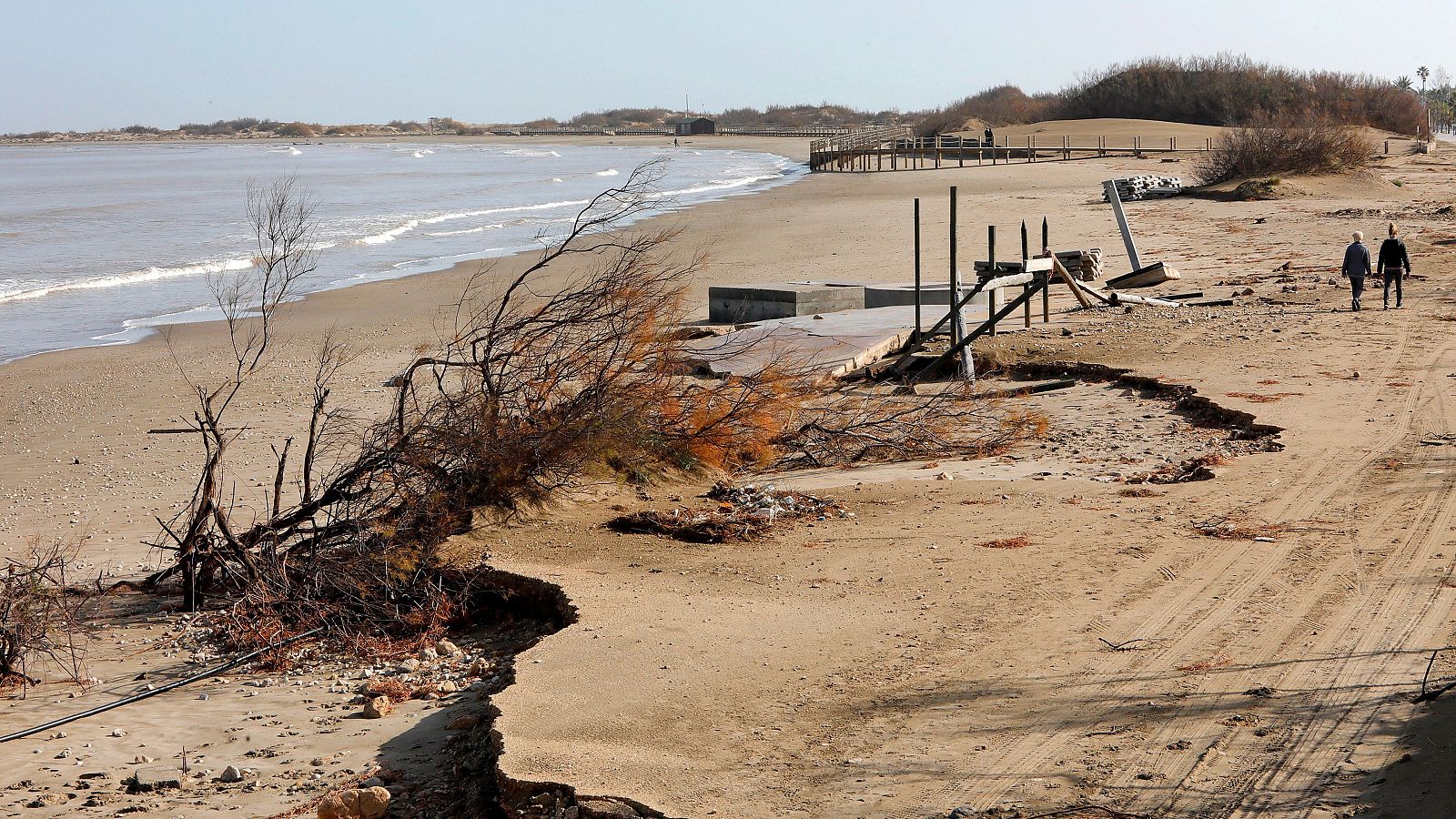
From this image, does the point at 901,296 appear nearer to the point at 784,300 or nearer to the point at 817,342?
the point at 784,300

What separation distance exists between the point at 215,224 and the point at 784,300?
2744 centimetres

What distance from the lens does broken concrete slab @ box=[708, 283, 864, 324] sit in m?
16.3

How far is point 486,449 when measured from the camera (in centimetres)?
804

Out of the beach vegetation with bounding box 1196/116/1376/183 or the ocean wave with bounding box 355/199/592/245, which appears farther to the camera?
the beach vegetation with bounding box 1196/116/1376/183

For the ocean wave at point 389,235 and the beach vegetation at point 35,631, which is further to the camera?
the ocean wave at point 389,235

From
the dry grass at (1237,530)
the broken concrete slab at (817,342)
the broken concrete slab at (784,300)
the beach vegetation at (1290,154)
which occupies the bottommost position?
the dry grass at (1237,530)

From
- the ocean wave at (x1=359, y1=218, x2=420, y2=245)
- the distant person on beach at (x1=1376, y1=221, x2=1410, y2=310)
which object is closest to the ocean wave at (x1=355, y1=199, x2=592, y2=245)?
the ocean wave at (x1=359, y1=218, x2=420, y2=245)

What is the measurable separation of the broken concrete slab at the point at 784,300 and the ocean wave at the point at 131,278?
11.4 m

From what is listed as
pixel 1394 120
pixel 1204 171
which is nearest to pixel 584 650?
pixel 1204 171

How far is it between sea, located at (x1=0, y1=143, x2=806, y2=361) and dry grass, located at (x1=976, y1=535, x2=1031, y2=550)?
329cm

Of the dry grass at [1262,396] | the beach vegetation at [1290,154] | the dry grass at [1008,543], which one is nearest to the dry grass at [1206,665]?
the dry grass at [1008,543]

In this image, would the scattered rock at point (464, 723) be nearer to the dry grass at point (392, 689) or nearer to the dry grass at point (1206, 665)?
the dry grass at point (392, 689)

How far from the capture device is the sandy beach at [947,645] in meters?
4.51

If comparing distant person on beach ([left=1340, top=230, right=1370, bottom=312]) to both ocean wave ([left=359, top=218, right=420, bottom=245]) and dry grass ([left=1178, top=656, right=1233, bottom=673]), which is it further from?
ocean wave ([left=359, top=218, right=420, bottom=245])
